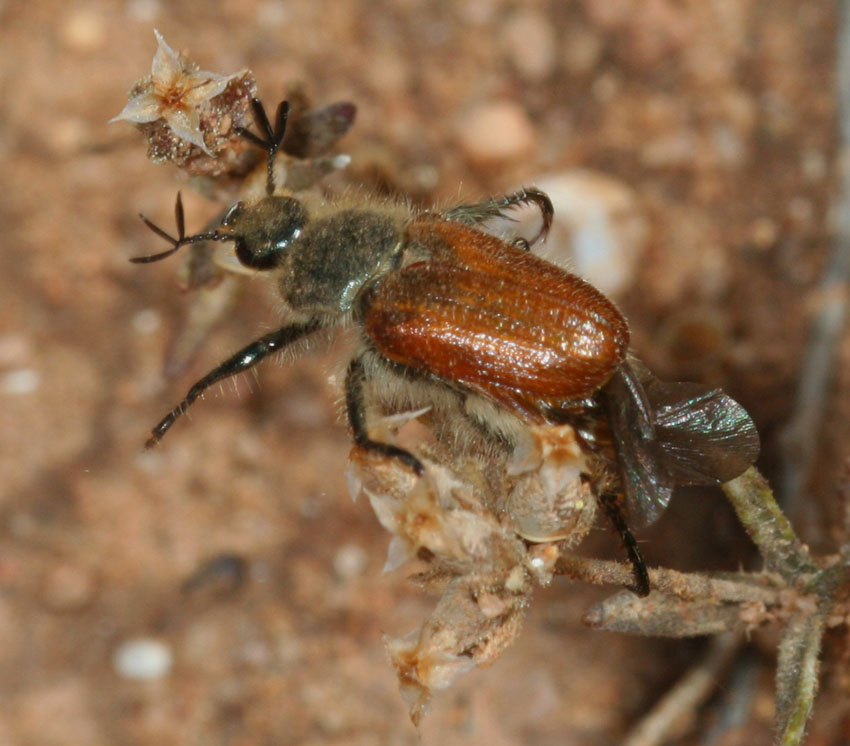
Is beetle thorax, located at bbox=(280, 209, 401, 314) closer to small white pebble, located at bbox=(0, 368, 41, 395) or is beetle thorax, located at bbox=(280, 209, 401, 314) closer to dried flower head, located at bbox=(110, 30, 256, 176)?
dried flower head, located at bbox=(110, 30, 256, 176)

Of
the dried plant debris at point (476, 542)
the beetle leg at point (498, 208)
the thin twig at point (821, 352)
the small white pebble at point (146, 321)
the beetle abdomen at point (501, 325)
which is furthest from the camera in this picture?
the small white pebble at point (146, 321)

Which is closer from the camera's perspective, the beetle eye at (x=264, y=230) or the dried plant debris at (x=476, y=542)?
the dried plant debris at (x=476, y=542)

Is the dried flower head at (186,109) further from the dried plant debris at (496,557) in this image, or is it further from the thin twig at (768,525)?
the thin twig at (768,525)

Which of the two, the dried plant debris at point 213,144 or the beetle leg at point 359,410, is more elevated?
the dried plant debris at point 213,144

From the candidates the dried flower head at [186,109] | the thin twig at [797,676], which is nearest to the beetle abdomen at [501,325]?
the dried flower head at [186,109]

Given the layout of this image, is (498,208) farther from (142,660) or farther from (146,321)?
(142,660)

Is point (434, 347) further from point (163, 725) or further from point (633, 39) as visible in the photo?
point (633, 39)
